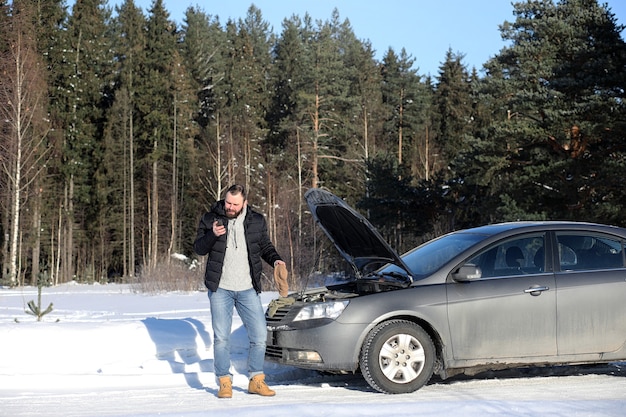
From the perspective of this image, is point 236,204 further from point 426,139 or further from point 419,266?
point 426,139

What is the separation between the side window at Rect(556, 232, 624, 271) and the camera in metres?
8.06

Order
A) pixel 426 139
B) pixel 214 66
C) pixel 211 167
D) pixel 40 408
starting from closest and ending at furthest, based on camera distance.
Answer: pixel 40 408, pixel 211 167, pixel 426 139, pixel 214 66

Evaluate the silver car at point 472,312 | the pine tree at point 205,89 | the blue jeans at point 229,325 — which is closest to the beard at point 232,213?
the blue jeans at point 229,325

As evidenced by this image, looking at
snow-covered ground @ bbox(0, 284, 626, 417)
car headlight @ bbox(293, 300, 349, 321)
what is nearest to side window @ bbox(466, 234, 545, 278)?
snow-covered ground @ bbox(0, 284, 626, 417)

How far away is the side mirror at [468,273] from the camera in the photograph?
7551mm

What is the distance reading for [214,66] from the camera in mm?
64438

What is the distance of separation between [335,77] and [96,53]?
16165 mm

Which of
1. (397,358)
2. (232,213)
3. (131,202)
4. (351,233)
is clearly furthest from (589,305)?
(131,202)

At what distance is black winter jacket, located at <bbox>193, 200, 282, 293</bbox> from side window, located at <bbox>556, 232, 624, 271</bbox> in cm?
304

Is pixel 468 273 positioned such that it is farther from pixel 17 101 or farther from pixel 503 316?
pixel 17 101

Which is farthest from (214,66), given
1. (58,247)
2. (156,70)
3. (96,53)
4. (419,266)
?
(419,266)

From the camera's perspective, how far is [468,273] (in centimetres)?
757

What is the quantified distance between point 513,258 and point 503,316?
0.73m

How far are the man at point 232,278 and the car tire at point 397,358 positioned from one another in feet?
3.22
